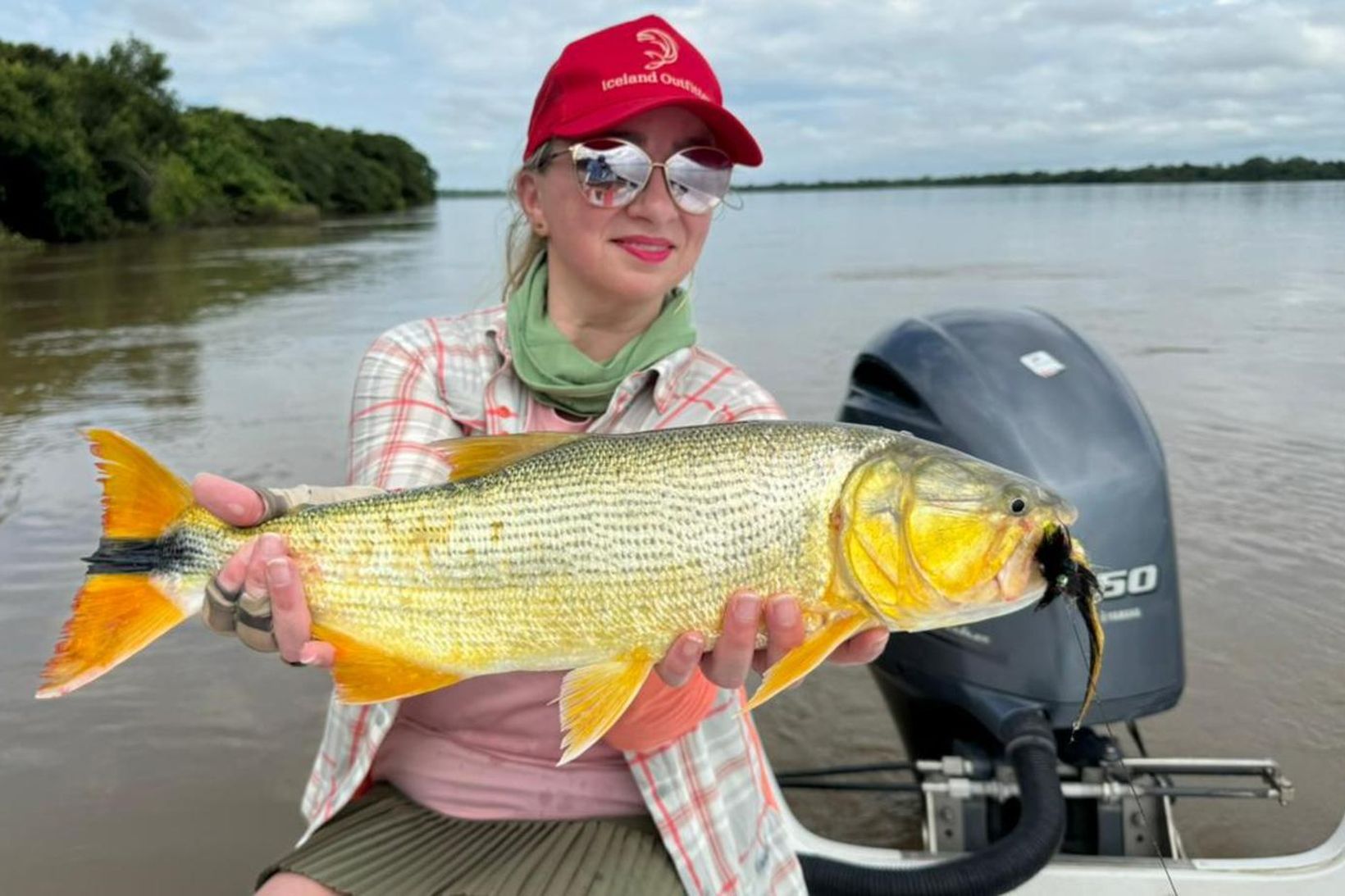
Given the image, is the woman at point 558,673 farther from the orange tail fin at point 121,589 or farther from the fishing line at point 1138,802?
the fishing line at point 1138,802

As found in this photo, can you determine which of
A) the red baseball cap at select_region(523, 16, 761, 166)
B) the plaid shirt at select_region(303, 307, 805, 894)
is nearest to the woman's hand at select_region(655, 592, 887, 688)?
the plaid shirt at select_region(303, 307, 805, 894)

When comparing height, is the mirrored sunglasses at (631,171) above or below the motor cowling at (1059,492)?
above

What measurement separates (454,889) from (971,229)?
174 feet

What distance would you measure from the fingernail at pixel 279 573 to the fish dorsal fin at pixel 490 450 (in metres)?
0.43

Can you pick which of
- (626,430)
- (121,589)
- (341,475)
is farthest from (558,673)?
(341,475)

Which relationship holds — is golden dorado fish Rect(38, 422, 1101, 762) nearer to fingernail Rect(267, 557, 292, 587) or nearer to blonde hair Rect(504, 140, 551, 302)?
fingernail Rect(267, 557, 292, 587)

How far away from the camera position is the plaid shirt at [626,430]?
2588 mm

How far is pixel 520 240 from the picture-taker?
353 centimetres

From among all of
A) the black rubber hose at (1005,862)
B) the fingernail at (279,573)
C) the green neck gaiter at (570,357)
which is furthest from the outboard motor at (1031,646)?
the fingernail at (279,573)

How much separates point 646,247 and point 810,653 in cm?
142

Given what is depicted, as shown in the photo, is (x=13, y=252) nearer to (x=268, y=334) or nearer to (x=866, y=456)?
(x=268, y=334)

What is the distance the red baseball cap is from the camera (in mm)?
2824

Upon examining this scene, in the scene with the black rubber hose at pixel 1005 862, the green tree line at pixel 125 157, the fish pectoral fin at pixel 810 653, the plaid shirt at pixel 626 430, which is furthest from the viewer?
the green tree line at pixel 125 157

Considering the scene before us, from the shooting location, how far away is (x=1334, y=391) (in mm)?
12266
